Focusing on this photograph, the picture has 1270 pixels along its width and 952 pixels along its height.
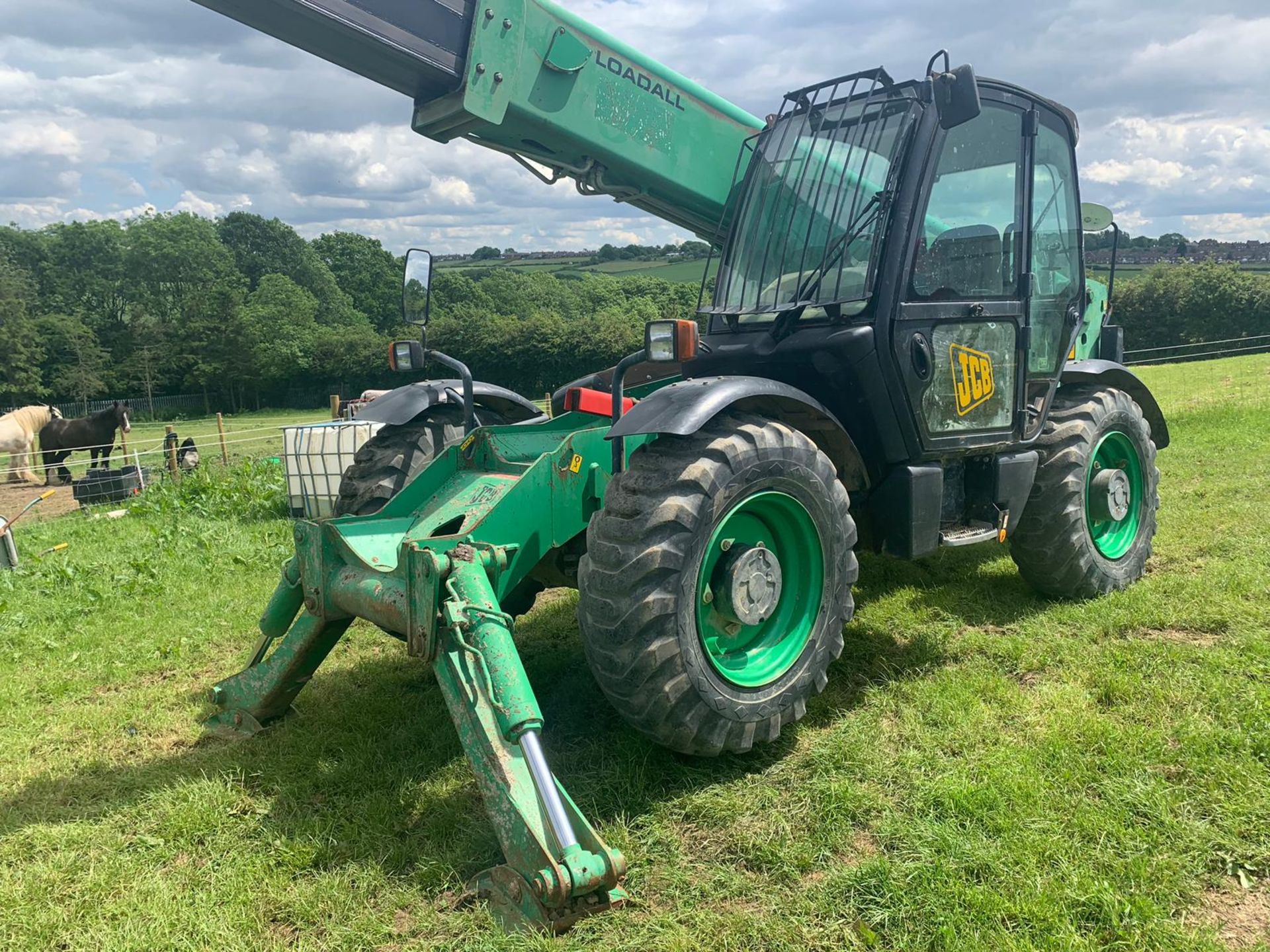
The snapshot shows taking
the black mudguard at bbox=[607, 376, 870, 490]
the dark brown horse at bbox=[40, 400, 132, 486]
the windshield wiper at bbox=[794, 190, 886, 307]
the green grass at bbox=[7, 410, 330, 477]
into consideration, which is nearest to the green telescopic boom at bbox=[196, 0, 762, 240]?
the windshield wiper at bbox=[794, 190, 886, 307]

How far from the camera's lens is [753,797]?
3.17 m

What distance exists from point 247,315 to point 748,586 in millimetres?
58305

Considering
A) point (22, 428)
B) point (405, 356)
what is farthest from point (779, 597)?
point (22, 428)

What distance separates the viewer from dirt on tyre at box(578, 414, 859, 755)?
9.87ft

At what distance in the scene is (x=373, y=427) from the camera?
969 cm

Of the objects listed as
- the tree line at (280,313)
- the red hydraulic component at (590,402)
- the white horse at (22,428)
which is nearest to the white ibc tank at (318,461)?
the red hydraulic component at (590,402)

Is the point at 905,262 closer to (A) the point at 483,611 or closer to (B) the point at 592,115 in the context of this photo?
(B) the point at 592,115

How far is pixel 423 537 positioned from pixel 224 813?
1231mm

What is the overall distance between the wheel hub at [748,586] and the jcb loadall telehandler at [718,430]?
13mm

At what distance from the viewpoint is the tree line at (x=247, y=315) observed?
4291 centimetres

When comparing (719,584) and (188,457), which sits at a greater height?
(719,584)

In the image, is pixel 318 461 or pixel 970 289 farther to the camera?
pixel 318 461

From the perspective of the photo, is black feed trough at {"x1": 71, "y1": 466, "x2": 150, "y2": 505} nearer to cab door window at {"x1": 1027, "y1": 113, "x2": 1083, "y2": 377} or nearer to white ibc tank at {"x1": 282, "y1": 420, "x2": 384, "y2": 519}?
white ibc tank at {"x1": 282, "y1": 420, "x2": 384, "y2": 519}

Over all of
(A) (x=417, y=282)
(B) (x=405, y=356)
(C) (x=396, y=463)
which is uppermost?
(A) (x=417, y=282)
